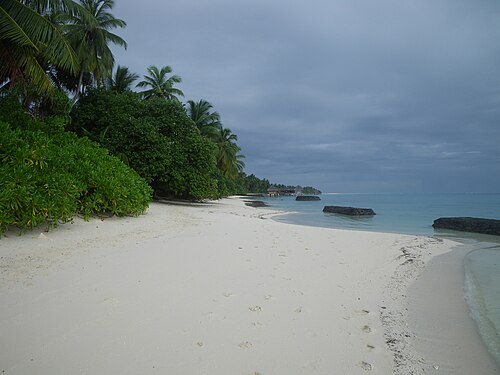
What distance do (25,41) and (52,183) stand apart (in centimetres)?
579

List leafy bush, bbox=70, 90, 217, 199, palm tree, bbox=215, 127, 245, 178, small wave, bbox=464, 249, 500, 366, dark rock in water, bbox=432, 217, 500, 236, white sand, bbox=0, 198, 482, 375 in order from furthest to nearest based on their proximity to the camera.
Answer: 1. palm tree, bbox=215, 127, 245, 178
2. leafy bush, bbox=70, 90, 217, 199
3. dark rock in water, bbox=432, 217, 500, 236
4. small wave, bbox=464, 249, 500, 366
5. white sand, bbox=0, 198, 482, 375

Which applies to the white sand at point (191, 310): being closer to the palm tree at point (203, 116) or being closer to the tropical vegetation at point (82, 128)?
the tropical vegetation at point (82, 128)

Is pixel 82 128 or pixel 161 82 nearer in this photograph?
pixel 82 128

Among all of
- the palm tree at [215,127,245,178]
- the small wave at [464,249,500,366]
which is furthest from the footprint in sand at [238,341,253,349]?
the palm tree at [215,127,245,178]

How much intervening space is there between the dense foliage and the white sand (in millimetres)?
558

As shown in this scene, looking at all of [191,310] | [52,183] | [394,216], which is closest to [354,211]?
[394,216]

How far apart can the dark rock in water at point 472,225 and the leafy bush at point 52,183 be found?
1679 cm

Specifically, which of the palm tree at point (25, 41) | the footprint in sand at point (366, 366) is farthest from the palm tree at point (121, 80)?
the footprint in sand at point (366, 366)

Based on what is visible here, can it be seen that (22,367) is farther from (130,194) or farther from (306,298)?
(130,194)

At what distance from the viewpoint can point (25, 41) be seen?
28.3ft

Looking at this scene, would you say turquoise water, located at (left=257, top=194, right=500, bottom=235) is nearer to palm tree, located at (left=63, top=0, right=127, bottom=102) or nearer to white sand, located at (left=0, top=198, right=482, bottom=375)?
white sand, located at (left=0, top=198, right=482, bottom=375)

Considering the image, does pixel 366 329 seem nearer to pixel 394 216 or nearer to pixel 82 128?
pixel 82 128

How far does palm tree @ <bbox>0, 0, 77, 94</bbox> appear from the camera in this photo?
8508 millimetres

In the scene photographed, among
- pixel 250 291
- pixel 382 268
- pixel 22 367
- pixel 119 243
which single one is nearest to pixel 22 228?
pixel 119 243
